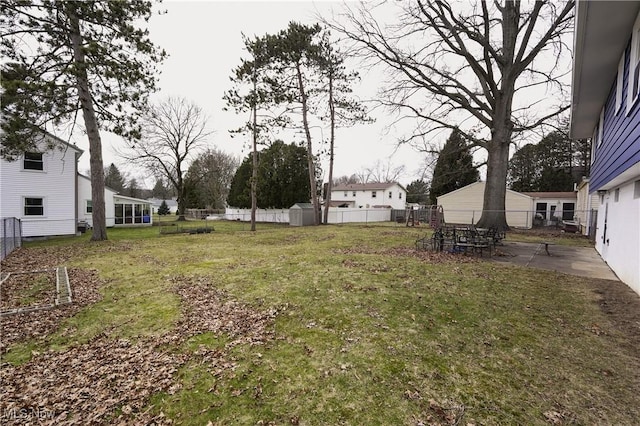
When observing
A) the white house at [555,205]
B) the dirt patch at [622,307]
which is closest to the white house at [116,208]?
the dirt patch at [622,307]

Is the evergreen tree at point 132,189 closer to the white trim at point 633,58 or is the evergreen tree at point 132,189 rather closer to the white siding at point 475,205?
the white siding at point 475,205

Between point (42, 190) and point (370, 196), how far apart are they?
114ft

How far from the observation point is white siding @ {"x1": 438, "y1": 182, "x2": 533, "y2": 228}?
25.8 metres

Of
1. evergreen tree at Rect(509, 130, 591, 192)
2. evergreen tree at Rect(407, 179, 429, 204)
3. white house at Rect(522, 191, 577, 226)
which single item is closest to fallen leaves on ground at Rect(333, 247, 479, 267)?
white house at Rect(522, 191, 577, 226)

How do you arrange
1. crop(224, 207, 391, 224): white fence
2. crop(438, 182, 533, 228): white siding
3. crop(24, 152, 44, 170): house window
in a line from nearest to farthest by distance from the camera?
1. crop(24, 152, 44, 170): house window
2. crop(438, 182, 533, 228): white siding
3. crop(224, 207, 391, 224): white fence

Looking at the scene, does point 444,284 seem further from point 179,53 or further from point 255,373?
point 179,53

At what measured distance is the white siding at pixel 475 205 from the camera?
2578 cm

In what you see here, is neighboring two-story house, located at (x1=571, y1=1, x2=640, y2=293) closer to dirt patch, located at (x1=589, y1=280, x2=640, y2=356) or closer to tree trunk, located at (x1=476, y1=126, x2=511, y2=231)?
dirt patch, located at (x1=589, y1=280, x2=640, y2=356)

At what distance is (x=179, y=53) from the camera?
15.5 m

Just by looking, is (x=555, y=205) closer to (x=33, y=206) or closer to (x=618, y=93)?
(x=618, y=93)

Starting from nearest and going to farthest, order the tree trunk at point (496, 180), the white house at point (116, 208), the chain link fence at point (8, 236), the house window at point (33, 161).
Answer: the chain link fence at point (8, 236), the house window at point (33, 161), the tree trunk at point (496, 180), the white house at point (116, 208)

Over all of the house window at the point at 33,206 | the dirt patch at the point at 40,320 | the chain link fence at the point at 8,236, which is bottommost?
the dirt patch at the point at 40,320

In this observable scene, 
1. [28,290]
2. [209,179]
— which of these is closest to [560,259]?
[28,290]

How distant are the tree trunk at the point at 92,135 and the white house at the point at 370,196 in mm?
32142
